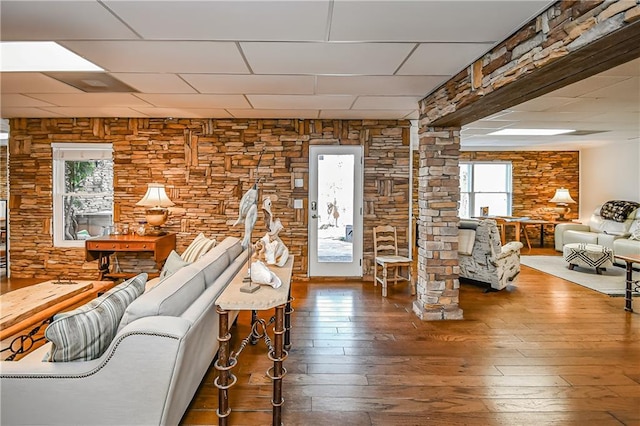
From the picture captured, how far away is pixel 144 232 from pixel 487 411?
14.9 ft

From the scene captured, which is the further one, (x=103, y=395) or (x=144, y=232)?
(x=144, y=232)

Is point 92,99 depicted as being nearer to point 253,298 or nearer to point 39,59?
point 39,59

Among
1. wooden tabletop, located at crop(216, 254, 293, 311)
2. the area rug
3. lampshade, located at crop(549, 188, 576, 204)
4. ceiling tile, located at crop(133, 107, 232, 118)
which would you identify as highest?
ceiling tile, located at crop(133, 107, 232, 118)

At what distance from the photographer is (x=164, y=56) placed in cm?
278

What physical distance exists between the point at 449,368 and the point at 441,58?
2315 millimetres

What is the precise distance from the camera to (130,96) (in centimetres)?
402

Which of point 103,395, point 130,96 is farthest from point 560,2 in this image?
point 130,96

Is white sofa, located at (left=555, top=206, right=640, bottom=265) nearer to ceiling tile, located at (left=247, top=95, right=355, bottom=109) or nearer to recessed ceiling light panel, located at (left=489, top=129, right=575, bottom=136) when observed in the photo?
recessed ceiling light panel, located at (left=489, top=129, right=575, bottom=136)

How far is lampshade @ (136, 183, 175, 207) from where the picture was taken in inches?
195

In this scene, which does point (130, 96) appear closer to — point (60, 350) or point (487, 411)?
point (60, 350)

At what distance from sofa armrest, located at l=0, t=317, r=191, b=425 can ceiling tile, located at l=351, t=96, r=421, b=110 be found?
10.5 feet

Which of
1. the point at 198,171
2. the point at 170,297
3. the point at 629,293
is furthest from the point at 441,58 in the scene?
the point at 198,171

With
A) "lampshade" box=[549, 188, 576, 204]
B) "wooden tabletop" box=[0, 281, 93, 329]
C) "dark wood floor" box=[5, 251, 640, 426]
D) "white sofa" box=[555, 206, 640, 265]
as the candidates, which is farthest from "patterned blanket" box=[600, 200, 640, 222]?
"wooden tabletop" box=[0, 281, 93, 329]

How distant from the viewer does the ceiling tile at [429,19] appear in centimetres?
201
